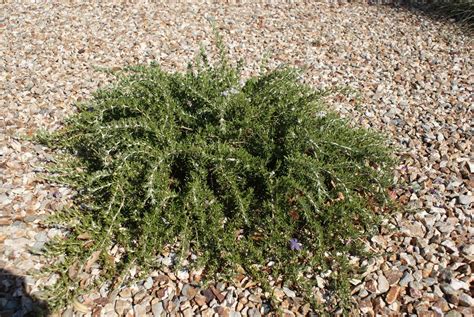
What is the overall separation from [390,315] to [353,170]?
108 cm

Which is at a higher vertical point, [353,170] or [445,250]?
[353,170]

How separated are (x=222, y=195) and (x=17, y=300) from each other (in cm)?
145

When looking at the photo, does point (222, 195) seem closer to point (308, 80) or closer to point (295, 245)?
point (295, 245)

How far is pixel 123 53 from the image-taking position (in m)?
5.54

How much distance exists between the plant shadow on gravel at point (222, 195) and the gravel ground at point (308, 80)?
15 cm

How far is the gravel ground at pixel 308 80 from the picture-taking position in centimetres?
287

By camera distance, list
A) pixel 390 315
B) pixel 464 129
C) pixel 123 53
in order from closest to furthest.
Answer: pixel 390 315
pixel 464 129
pixel 123 53

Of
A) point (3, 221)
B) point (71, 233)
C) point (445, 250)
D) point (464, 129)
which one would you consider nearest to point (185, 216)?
point (71, 233)

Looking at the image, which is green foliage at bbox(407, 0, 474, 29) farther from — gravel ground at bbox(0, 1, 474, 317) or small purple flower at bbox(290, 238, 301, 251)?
small purple flower at bbox(290, 238, 301, 251)

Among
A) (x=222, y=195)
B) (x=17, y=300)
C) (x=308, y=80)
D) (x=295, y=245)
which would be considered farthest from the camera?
(x=308, y=80)

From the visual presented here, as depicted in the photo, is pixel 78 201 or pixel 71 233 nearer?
pixel 71 233

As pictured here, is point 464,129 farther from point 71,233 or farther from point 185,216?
point 71,233

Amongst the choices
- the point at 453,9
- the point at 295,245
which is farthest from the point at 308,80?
the point at 453,9

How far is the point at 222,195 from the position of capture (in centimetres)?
327
